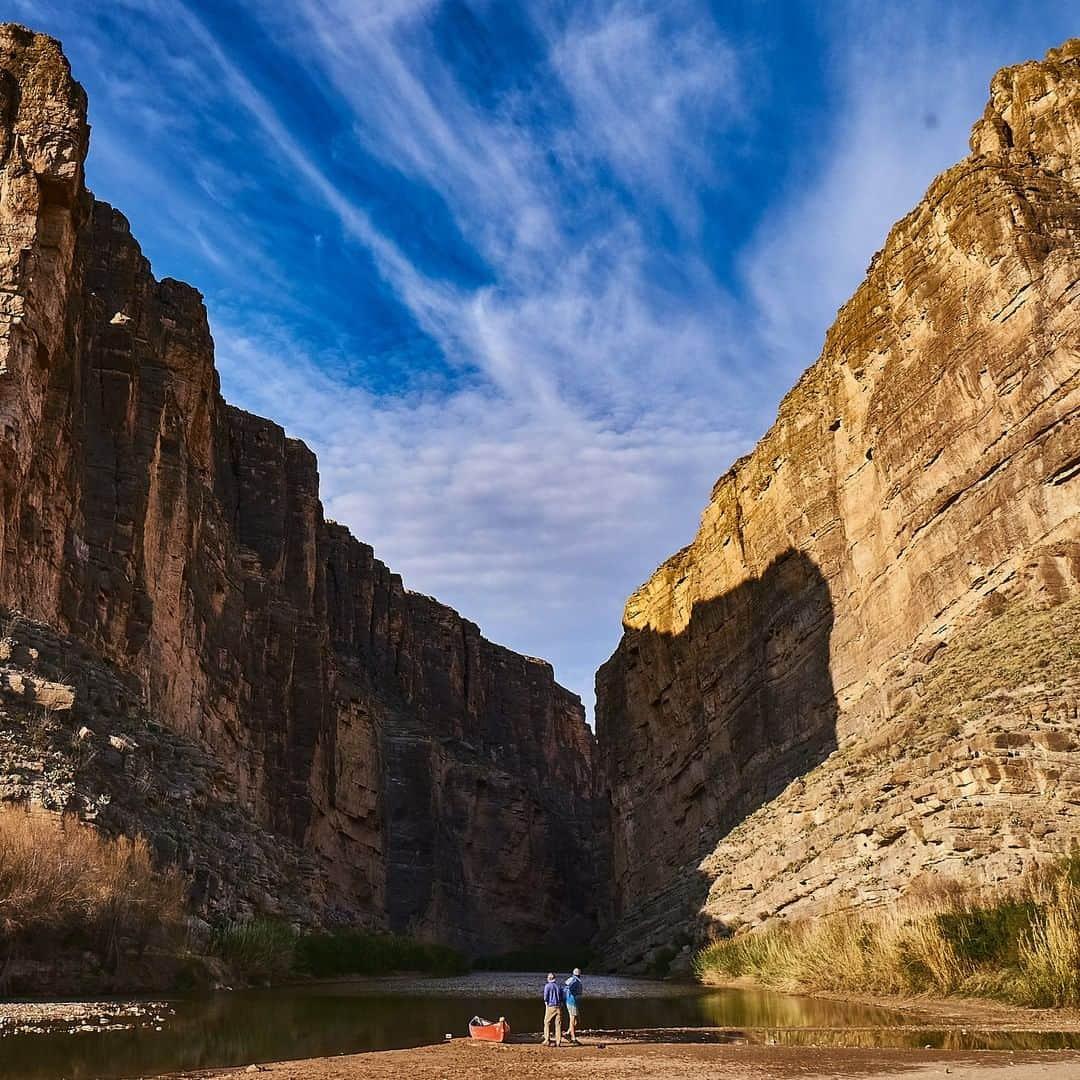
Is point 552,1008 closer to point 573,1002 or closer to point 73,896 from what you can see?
point 573,1002

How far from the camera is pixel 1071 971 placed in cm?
1493

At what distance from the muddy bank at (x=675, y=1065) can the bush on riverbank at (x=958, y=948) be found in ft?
13.6

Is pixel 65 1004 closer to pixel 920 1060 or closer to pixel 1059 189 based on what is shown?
pixel 920 1060

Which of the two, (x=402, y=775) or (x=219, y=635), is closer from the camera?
(x=219, y=635)

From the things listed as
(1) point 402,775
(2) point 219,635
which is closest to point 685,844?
(2) point 219,635

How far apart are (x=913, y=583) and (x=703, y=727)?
73.1ft

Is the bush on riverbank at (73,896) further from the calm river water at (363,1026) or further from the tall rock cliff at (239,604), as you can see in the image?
the tall rock cliff at (239,604)

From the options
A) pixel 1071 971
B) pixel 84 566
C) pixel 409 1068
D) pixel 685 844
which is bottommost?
pixel 409 1068

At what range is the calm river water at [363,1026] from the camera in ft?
39.1

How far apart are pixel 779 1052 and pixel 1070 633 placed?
57.6 ft

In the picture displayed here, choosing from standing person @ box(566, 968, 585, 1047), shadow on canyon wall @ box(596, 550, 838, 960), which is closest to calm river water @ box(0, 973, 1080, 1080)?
standing person @ box(566, 968, 585, 1047)

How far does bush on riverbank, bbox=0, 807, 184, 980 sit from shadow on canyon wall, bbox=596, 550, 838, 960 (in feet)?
67.8

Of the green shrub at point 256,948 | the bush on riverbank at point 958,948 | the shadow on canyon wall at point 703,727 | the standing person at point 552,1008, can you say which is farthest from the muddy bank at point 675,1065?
the shadow on canyon wall at point 703,727

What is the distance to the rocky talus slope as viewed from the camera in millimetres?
23656
